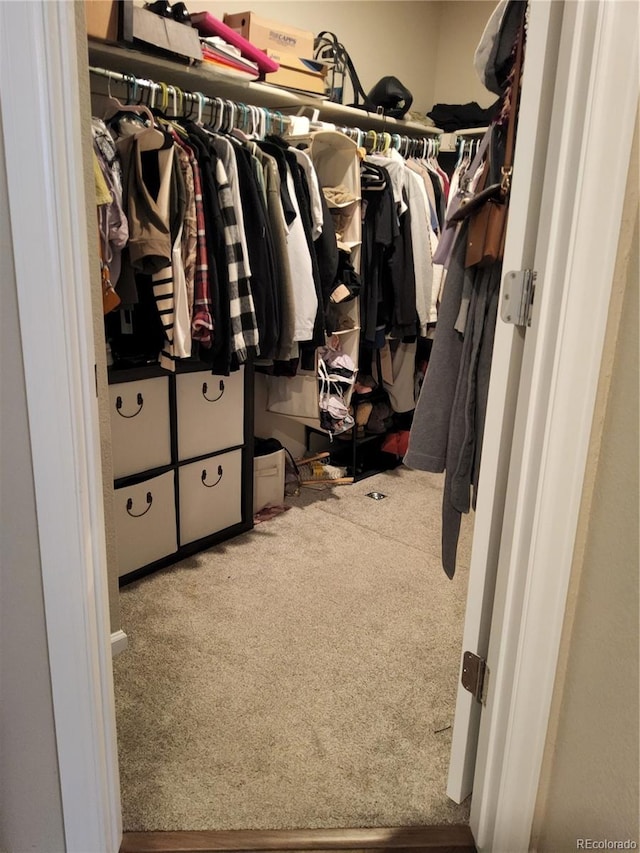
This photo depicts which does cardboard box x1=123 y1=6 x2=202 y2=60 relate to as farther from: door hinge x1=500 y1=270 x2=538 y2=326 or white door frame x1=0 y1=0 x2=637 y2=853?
door hinge x1=500 y1=270 x2=538 y2=326

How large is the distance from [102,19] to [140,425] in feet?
4.38

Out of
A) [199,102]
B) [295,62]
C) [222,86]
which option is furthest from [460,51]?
[199,102]

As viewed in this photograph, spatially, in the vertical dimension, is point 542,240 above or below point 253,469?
above

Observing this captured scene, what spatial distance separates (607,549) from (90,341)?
0.91 metres

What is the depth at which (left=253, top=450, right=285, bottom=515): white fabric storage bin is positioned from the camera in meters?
2.93

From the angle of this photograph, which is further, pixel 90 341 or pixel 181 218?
pixel 181 218

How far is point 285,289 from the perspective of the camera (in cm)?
249

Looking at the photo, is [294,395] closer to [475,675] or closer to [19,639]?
[475,675]

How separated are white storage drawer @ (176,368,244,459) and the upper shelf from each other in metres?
1.11

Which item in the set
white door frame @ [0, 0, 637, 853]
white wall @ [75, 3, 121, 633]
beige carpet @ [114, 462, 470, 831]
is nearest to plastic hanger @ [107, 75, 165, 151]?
white wall @ [75, 3, 121, 633]

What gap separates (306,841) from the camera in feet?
4.28

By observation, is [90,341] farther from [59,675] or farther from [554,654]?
[554,654]

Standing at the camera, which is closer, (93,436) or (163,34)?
(93,436)

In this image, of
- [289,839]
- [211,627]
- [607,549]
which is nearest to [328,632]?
[211,627]
